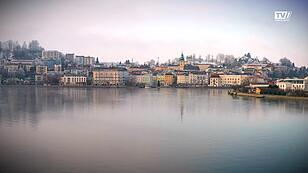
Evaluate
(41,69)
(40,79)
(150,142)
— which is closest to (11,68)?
(40,79)

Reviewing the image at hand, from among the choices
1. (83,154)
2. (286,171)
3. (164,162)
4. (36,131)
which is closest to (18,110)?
A: (36,131)

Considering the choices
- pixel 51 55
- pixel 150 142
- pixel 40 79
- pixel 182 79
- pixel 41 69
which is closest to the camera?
pixel 150 142

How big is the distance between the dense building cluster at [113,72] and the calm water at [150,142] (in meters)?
7.56

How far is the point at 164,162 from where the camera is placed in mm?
2131

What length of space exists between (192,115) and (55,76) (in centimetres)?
980

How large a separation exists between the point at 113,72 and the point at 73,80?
4.78 ft

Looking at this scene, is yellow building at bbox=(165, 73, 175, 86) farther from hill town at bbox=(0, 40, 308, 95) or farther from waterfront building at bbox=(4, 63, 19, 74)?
waterfront building at bbox=(4, 63, 19, 74)

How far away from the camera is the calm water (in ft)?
6.81

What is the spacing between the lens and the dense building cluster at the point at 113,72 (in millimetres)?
11602

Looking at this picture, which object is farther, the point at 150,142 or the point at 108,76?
the point at 108,76

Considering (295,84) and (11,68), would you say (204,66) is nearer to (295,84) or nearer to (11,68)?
(295,84)

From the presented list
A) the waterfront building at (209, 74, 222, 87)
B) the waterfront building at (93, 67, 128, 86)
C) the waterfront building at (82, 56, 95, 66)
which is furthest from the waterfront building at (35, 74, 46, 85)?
the waterfront building at (209, 74, 222, 87)

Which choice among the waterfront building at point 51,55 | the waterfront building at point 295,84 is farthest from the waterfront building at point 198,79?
the waterfront building at point 295,84

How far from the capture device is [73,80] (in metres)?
12.9
